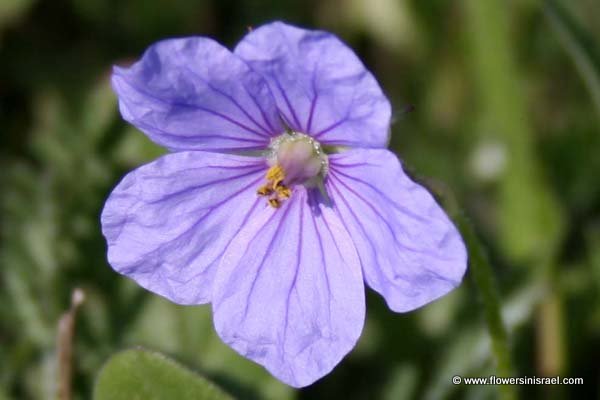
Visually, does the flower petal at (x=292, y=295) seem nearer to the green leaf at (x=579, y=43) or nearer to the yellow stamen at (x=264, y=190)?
the yellow stamen at (x=264, y=190)

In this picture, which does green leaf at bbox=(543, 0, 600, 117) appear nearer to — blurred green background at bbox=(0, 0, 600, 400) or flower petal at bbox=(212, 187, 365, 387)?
blurred green background at bbox=(0, 0, 600, 400)

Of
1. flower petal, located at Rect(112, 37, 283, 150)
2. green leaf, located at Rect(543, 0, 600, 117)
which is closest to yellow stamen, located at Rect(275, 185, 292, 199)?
flower petal, located at Rect(112, 37, 283, 150)

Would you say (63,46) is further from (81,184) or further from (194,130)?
(194,130)

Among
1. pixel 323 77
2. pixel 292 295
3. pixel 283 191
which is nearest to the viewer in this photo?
pixel 323 77

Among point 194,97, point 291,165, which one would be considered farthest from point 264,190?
point 194,97

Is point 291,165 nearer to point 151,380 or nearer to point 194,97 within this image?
point 194,97

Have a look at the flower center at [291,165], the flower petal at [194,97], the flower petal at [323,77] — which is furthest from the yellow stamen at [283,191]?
the flower petal at [323,77]

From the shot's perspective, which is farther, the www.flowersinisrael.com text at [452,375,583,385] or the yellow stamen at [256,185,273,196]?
the www.flowersinisrael.com text at [452,375,583,385]
